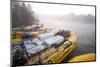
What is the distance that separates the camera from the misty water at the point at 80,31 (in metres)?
2.41

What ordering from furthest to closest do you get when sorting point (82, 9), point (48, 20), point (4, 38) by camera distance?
point (82, 9) < point (48, 20) < point (4, 38)

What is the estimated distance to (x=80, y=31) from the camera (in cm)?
253

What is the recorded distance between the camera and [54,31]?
240 cm

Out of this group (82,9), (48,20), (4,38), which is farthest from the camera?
(82,9)

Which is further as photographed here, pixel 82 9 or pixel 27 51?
pixel 82 9

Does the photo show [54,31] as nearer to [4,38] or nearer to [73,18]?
[73,18]

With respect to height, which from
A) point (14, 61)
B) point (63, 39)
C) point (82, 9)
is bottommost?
point (14, 61)

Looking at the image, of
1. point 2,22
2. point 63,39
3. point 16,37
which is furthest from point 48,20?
point 2,22

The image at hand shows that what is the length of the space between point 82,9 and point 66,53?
70 centimetres

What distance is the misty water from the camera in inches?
95.0

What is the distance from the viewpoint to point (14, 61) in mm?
2189

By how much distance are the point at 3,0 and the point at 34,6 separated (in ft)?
1.56

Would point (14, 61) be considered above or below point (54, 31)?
below

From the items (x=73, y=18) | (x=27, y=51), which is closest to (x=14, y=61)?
(x=27, y=51)
